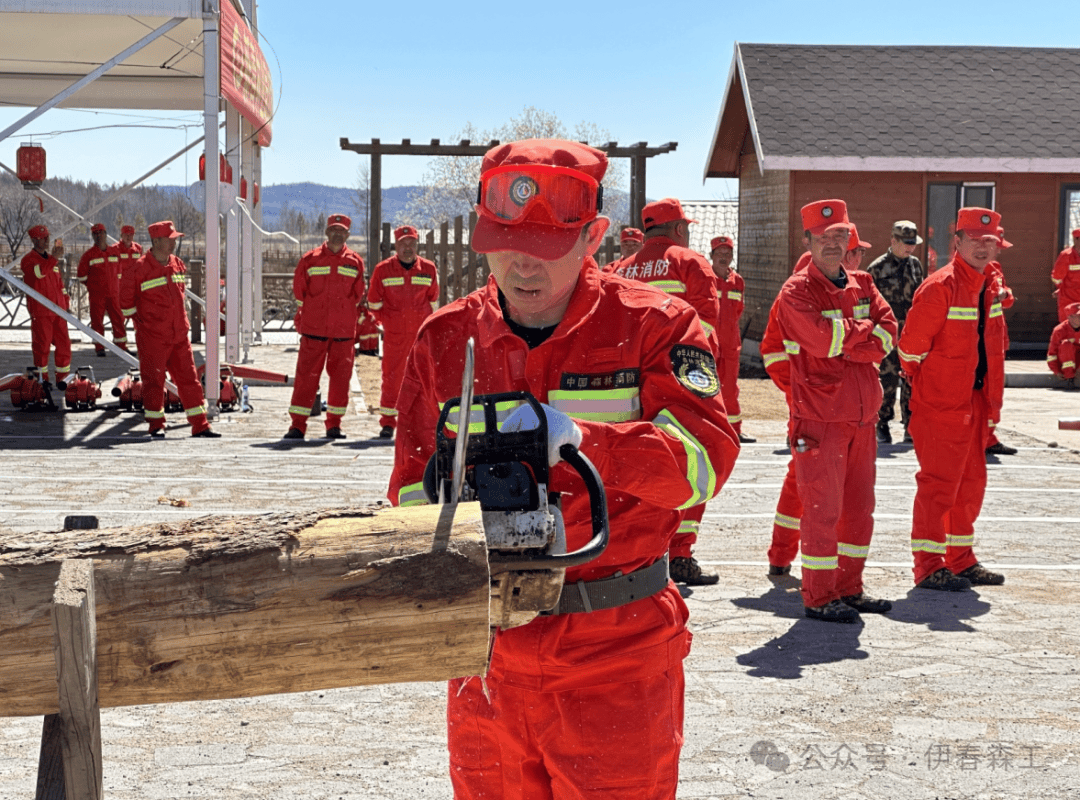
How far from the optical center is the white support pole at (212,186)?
11.9m

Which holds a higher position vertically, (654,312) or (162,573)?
(654,312)

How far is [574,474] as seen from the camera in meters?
2.45

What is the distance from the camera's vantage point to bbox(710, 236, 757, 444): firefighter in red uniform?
31.3 feet

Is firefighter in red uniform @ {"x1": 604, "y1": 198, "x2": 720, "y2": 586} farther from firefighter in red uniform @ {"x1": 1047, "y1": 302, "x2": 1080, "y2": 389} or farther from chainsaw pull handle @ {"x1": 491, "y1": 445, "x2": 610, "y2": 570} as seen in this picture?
firefighter in red uniform @ {"x1": 1047, "y1": 302, "x2": 1080, "y2": 389}

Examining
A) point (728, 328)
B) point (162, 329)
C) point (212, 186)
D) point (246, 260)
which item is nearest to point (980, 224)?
point (728, 328)

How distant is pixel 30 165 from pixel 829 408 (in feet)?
58.3

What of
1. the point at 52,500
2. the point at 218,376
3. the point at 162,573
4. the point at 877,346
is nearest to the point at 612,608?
the point at 162,573

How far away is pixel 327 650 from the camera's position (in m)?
2.15

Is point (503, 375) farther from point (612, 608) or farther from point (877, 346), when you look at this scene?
point (877, 346)

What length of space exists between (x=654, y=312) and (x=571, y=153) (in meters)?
0.38

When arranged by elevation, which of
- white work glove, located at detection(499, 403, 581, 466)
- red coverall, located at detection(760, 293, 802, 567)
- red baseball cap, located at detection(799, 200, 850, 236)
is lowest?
red coverall, located at detection(760, 293, 802, 567)

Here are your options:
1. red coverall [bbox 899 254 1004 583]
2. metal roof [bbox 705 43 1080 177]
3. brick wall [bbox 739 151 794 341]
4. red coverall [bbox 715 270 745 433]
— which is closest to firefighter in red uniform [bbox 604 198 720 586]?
red coverall [bbox 899 254 1004 583]

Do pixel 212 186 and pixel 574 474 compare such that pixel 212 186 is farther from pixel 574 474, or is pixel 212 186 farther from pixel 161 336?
pixel 574 474

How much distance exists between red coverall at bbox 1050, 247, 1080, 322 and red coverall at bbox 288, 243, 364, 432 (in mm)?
10754
